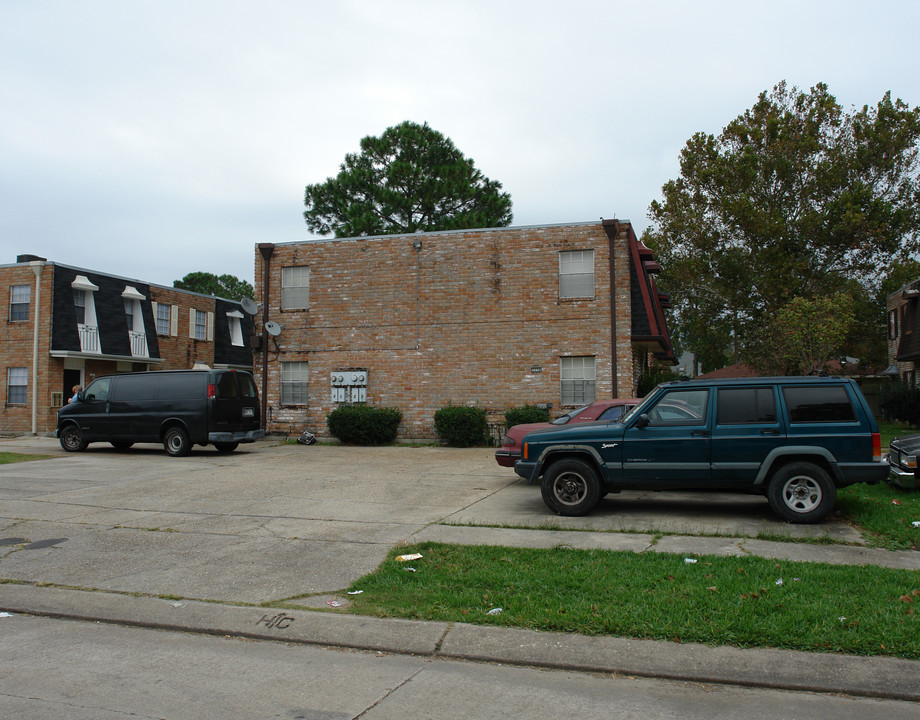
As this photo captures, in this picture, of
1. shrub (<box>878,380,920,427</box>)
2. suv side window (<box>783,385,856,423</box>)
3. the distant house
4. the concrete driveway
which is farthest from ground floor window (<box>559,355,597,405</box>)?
the distant house

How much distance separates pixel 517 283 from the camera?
20984mm

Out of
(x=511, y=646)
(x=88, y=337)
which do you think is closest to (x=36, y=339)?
(x=88, y=337)

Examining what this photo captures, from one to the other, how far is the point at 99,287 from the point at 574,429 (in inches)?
960

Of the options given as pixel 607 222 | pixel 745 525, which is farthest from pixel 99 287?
pixel 745 525

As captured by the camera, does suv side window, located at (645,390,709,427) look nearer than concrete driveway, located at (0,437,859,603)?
No

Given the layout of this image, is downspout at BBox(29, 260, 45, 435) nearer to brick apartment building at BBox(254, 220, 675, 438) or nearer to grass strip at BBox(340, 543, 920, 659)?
brick apartment building at BBox(254, 220, 675, 438)

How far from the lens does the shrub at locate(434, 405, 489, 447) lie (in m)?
20.2

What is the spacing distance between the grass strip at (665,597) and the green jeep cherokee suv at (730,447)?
204 cm

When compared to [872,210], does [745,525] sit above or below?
below

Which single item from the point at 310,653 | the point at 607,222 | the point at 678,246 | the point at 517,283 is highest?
the point at 678,246

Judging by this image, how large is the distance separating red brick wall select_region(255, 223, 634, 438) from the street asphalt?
6886mm

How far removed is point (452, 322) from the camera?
21.4 metres

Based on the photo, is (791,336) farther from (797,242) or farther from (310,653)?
(310,653)

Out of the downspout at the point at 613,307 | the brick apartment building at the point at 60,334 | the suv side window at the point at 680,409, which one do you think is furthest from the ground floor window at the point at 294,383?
the suv side window at the point at 680,409
